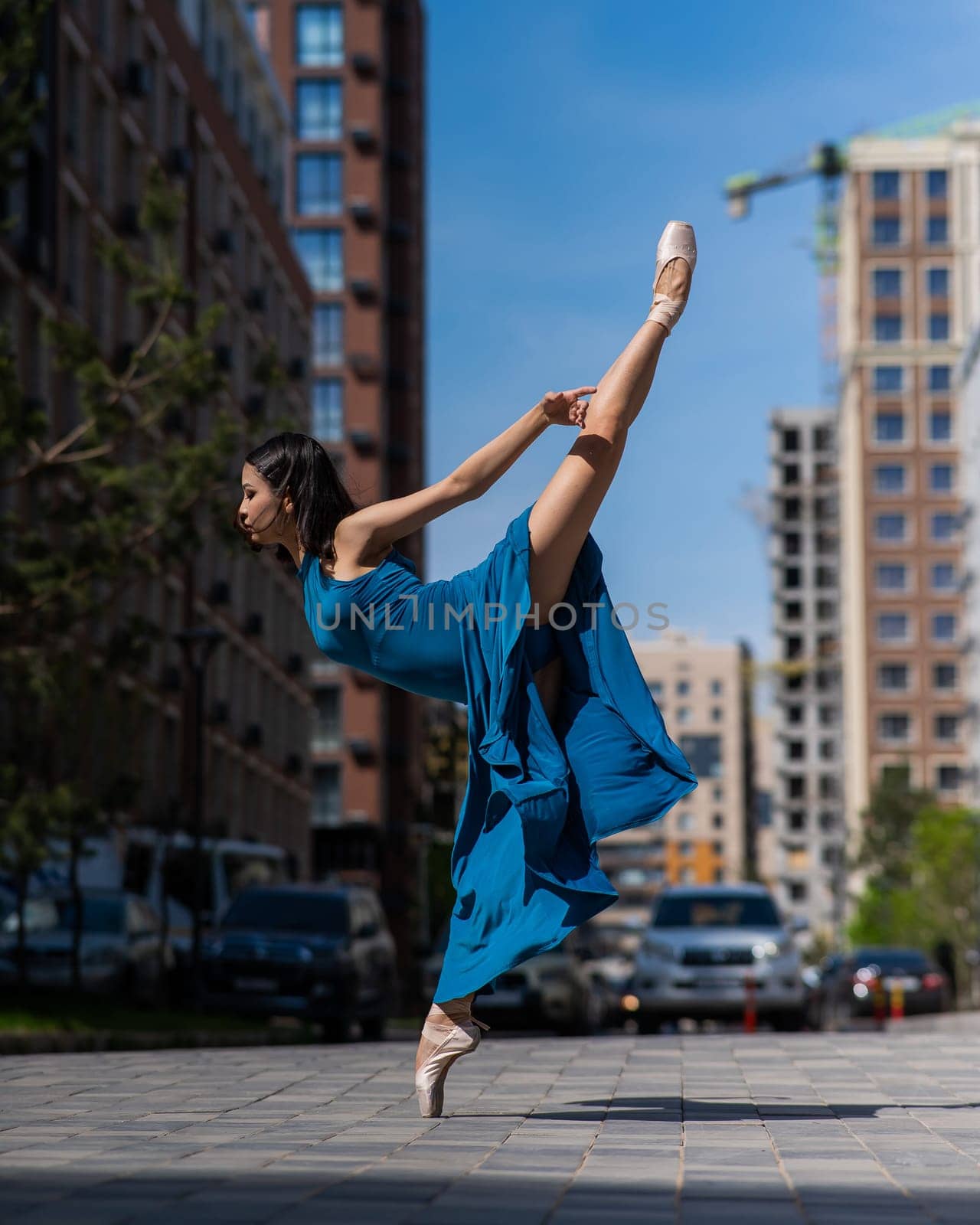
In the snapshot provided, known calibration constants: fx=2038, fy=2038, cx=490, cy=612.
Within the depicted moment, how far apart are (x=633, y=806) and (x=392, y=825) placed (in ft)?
229

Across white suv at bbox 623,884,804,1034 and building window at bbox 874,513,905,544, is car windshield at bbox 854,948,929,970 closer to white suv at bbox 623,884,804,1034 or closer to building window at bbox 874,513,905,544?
white suv at bbox 623,884,804,1034

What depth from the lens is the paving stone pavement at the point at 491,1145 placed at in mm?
4094

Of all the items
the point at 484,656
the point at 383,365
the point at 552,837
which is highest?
the point at 383,365

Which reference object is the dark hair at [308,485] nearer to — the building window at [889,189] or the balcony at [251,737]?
the balcony at [251,737]

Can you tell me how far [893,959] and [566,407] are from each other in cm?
2723

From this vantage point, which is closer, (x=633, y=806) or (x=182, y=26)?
(x=633, y=806)

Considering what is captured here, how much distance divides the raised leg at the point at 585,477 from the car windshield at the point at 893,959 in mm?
26295

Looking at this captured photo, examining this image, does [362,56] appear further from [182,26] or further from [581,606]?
[581,606]

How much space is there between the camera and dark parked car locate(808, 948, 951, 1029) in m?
31.0

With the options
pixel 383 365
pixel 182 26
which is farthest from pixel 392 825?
pixel 182 26

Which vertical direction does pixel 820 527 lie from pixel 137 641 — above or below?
above

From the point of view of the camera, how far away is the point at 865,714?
123062 mm

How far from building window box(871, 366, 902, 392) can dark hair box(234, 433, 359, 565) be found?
407ft

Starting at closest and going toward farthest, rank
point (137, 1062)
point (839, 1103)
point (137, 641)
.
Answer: point (839, 1103) < point (137, 1062) < point (137, 641)
